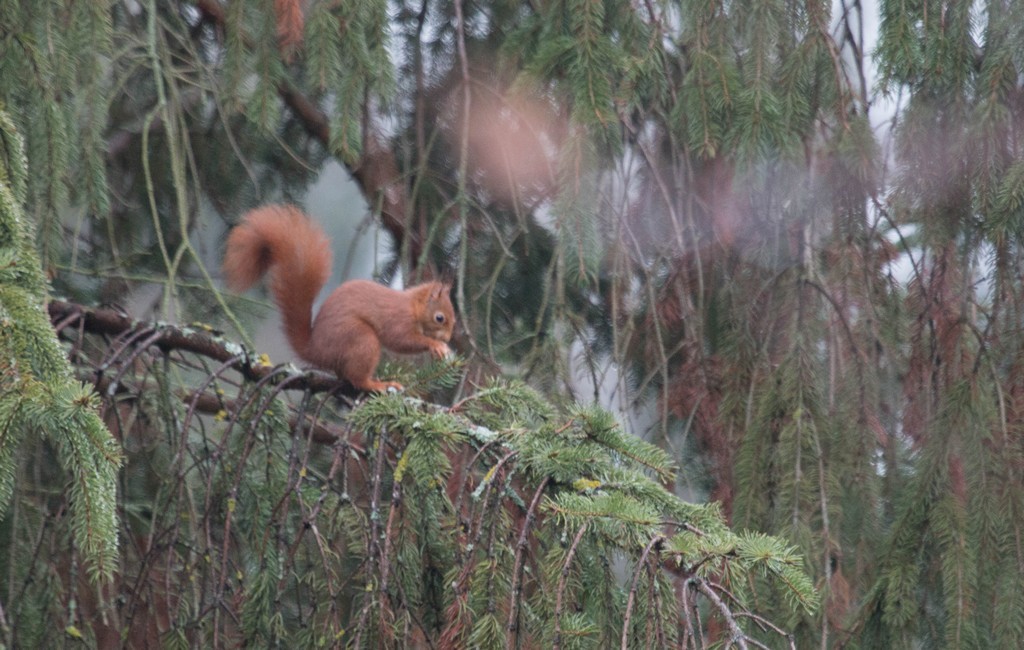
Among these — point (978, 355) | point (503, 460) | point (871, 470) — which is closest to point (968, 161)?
point (978, 355)

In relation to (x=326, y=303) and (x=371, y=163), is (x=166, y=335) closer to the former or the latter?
(x=326, y=303)

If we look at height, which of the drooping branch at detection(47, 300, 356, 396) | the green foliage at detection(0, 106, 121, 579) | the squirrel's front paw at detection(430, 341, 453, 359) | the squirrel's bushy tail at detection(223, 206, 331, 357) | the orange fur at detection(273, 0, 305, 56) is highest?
the orange fur at detection(273, 0, 305, 56)

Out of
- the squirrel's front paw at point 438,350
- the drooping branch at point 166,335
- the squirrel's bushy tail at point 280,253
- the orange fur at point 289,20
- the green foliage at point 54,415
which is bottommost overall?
the green foliage at point 54,415

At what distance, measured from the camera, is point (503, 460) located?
1358 mm

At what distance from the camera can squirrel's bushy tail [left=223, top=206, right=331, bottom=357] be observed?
2240 millimetres

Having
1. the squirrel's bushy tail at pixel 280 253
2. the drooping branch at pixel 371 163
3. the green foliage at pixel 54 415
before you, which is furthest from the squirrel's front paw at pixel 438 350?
the green foliage at pixel 54 415

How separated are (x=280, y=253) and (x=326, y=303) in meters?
0.23

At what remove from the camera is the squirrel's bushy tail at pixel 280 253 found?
224cm

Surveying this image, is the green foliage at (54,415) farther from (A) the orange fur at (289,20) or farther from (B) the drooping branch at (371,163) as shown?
(B) the drooping branch at (371,163)

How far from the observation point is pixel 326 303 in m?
2.49

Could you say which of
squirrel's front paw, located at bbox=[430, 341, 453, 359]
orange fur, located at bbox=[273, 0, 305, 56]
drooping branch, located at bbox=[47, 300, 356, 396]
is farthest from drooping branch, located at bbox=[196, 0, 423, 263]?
drooping branch, located at bbox=[47, 300, 356, 396]

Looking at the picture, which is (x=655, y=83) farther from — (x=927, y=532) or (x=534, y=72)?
(x=927, y=532)

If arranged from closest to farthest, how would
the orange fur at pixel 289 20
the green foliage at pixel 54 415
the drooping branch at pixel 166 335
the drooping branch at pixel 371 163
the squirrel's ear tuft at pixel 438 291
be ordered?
the green foliage at pixel 54 415 < the drooping branch at pixel 166 335 < the orange fur at pixel 289 20 < the squirrel's ear tuft at pixel 438 291 < the drooping branch at pixel 371 163

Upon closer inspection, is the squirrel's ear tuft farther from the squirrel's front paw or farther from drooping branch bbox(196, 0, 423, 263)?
drooping branch bbox(196, 0, 423, 263)
